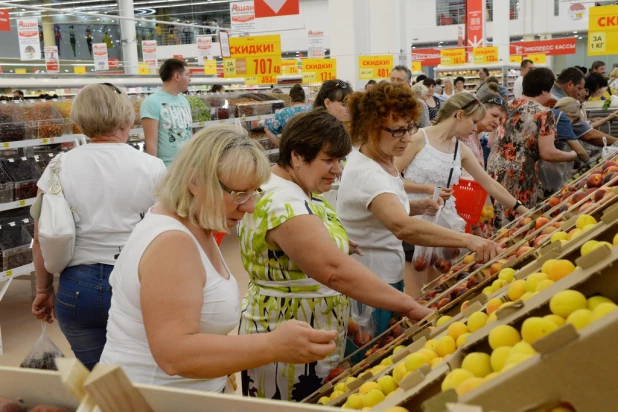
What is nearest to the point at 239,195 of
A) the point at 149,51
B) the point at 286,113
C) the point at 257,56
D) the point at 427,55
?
the point at 286,113

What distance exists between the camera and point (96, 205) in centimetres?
278

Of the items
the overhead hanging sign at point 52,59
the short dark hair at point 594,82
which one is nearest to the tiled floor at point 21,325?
the short dark hair at point 594,82

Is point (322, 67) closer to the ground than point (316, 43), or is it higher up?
closer to the ground

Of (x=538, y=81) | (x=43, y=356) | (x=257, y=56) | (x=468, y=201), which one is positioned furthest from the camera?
(x=257, y=56)

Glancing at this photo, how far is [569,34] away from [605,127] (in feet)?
91.2

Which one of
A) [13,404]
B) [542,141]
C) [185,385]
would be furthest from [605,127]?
[13,404]

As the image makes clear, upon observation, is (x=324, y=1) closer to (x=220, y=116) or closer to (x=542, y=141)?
(x=220, y=116)

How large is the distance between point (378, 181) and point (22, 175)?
388 centimetres

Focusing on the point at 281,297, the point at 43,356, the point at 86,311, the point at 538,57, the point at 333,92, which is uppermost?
the point at 538,57

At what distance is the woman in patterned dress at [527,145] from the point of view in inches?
Result: 190

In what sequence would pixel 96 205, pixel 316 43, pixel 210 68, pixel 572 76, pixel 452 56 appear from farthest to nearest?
pixel 452 56
pixel 210 68
pixel 316 43
pixel 572 76
pixel 96 205

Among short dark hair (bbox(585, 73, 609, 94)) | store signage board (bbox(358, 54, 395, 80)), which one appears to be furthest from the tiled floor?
store signage board (bbox(358, 54, 395, 80))

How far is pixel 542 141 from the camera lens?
4.81 meters

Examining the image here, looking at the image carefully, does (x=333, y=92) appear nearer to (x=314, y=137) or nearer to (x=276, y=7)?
(x=314, y=137)
